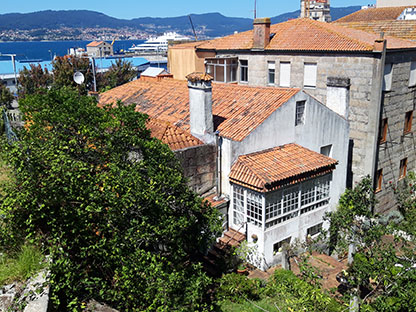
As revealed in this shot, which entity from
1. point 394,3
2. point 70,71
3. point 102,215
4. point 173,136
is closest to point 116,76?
point 70,71

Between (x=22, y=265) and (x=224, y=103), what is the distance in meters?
11.8

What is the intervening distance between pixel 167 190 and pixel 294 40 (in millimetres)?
17544

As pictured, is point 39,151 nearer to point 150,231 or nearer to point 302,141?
point 150,231

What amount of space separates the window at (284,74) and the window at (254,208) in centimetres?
1221

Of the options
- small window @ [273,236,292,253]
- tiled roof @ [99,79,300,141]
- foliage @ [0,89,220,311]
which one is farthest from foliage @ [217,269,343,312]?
tiled roof @ [99,79,300,141]

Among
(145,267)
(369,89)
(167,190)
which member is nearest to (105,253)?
(145,267)

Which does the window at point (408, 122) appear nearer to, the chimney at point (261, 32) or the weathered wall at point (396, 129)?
the weathered wall at point (396, 129)

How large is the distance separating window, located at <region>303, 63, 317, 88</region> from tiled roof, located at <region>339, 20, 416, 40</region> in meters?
7.20

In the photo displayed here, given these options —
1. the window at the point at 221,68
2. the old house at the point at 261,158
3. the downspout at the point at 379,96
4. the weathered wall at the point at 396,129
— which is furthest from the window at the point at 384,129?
the window at the point at 221,68

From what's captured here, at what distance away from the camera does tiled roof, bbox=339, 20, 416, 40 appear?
25281mm

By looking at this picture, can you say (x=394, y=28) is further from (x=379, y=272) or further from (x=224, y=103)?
(x=379, y=272)

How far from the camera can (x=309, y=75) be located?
Result: 2322 centimetres

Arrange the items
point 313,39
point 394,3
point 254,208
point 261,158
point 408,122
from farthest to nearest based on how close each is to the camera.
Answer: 1. point 394,3
2. point 408,122
3. point 313,39
4. point 261,158
5. point 254,208

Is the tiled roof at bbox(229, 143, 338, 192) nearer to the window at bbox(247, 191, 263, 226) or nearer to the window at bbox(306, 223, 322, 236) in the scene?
the window at bbox(247, 191, 263, 226)
